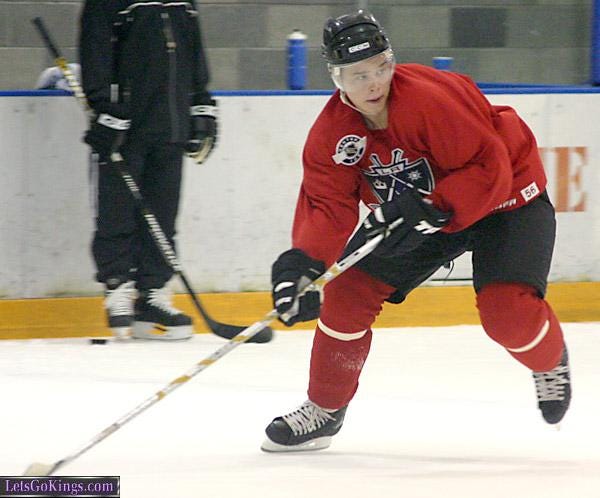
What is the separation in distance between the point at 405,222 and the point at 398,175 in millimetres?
138

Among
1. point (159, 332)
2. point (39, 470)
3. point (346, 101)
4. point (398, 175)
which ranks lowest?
point (159, 332)

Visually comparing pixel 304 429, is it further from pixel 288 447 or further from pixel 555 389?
pixel 555 389

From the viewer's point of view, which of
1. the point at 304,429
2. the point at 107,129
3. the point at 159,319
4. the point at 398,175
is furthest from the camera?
the point at 159,319

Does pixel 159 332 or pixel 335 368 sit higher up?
pixel 335 368

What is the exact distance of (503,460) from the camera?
259 cm

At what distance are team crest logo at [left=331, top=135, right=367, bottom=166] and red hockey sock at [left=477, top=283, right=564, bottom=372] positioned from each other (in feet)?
1.18

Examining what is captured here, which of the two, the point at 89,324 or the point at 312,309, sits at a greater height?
the point at 312,309

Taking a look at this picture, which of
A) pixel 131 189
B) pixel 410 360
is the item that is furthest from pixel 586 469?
pixel 131 189

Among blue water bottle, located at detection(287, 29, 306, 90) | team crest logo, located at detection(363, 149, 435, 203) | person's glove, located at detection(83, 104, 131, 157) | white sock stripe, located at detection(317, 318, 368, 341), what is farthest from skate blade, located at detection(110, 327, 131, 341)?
team crest logo, located at detection(363, 149, 435, 203)

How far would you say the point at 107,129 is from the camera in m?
3.70

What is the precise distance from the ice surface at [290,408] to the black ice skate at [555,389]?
10cm

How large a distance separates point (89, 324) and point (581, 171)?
1629 millimetres

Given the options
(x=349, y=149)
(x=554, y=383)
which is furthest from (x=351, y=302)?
(x=554, y=383)

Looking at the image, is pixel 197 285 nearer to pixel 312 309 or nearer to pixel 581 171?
pixel 581 171
